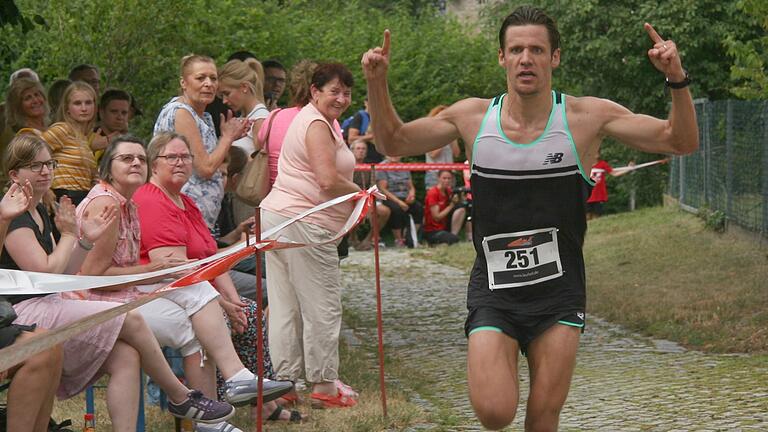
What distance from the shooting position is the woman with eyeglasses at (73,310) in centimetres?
640

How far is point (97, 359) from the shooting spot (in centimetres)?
643

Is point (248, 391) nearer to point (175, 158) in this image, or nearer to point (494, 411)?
point (175, 158)

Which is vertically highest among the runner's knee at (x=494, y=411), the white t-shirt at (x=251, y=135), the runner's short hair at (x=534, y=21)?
the runner's short hair at (x=534, y=21)

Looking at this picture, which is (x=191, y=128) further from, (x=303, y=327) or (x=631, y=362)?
(x=631, y=362)

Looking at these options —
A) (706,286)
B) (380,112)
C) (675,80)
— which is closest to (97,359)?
(380,112)

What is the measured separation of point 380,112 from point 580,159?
34.2 inches

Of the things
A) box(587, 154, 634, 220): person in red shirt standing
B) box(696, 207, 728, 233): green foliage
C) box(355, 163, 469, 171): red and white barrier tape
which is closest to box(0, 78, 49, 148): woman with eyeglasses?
box(355, 163, 469, 171): red and white barrier tape

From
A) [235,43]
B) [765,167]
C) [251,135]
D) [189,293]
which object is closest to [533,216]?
[189,293]

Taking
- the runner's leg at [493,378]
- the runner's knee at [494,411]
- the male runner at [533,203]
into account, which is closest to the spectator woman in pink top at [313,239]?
the male runner at [533,203]

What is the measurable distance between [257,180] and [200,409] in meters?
2.33

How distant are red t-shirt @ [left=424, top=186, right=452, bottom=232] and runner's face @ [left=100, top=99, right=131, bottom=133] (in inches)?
384

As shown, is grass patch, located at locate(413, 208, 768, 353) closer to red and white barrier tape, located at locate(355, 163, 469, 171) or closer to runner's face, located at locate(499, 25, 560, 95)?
red and white barrier tape, located at locate(355, 163, 469, 171)

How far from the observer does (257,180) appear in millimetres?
8766

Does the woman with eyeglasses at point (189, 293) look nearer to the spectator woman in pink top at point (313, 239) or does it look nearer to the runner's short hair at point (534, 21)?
the spectator woman in pink top at point (313, 239)
